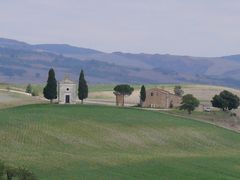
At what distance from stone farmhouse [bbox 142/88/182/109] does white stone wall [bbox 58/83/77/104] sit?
15.1 meters

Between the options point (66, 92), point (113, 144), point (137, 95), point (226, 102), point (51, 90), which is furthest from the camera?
point (137, 95)

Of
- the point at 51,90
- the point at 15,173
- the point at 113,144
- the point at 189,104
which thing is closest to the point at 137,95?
the point at 189,104

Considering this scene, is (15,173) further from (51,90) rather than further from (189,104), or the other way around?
(189,104)

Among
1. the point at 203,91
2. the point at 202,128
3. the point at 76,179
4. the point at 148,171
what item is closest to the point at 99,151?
the point at 148,171

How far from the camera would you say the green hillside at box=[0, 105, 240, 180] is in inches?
2104

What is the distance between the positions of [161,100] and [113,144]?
49149 mm

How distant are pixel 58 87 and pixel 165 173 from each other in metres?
51.6

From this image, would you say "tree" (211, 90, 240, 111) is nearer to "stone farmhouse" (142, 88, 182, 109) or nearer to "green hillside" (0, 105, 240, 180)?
"stone farmhouse" (142, 88, 182, 109)

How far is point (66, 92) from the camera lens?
106375mm


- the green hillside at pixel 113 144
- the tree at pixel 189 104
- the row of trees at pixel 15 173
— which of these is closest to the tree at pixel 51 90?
the green hillside at pixel 113 144

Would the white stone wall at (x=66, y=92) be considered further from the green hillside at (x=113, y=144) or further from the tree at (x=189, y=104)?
the tree at (x=189, y=104)

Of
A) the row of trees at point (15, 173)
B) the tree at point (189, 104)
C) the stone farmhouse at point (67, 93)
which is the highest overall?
the stone farmhouse at point (67, 93)

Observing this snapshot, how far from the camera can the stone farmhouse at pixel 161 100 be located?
118 metres

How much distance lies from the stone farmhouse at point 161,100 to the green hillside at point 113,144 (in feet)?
67.3
